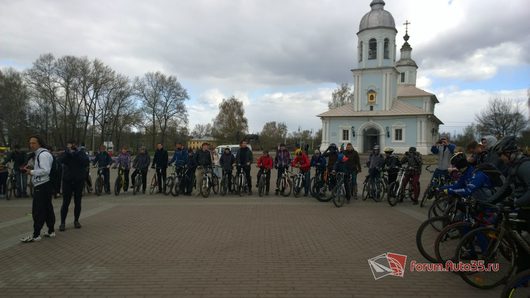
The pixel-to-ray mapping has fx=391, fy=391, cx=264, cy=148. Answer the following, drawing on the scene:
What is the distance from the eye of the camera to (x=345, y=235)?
740 centimetres

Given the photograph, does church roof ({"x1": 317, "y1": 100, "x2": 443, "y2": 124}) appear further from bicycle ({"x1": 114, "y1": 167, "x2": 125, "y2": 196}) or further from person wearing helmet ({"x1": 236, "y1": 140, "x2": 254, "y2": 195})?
bicycle ({"x1": 114, "y1": 167, "x2": 125, "y2": 196})

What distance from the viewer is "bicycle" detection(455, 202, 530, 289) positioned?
466 centimetres

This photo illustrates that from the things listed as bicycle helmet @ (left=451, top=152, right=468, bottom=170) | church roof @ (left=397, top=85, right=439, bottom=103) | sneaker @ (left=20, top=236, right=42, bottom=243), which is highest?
church roof @ (left=397, top=85, right=439, bottom=103)

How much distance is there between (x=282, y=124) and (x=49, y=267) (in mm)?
101372

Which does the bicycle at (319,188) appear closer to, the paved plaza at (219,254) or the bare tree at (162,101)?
the paved plaza at (219,254)

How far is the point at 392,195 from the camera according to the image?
1127 cm

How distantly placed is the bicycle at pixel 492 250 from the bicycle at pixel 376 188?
24.2 feet

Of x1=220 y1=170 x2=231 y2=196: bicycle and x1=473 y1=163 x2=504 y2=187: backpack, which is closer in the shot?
x1=473 y1=163 x2=504 y2=187: backpack

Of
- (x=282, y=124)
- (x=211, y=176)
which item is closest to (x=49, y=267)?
(x=211, y=176)

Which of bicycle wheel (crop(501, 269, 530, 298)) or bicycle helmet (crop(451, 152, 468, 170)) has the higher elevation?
bicycle helmet (crop(451, 152, 468, 170))

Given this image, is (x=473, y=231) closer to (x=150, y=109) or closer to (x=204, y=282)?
(x=204, y=282)

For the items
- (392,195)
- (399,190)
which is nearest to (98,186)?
(392,195)

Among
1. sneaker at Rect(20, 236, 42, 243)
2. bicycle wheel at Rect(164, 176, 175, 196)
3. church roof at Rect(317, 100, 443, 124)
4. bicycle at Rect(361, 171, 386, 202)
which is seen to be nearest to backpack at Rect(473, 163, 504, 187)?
bicycle at Rect(361, 171, 386, 202)

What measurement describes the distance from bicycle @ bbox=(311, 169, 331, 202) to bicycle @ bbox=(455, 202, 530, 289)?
7410mm
